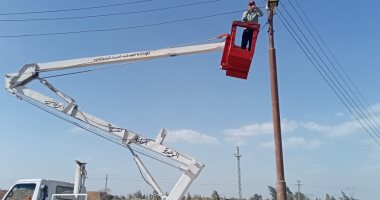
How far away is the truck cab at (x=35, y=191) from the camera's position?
10.3m

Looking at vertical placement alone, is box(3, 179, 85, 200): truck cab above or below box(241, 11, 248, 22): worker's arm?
below

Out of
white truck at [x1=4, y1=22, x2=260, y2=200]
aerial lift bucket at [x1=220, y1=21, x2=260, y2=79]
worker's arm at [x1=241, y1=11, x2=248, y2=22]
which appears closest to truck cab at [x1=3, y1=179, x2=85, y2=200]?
white truck at [x1=4, y1=22, x2=260, y2=200]

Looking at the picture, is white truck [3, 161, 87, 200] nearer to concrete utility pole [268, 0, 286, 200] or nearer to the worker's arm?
concrete utility pole [268, 0, 286, 200]

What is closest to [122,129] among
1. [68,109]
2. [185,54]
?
[68,109]

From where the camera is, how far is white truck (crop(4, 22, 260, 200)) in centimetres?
924

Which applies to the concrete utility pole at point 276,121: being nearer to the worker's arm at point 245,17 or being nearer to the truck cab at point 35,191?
the worker's arm at point 245,17

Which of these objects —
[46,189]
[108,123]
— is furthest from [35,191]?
[108,123]

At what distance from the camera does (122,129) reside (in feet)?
33.9

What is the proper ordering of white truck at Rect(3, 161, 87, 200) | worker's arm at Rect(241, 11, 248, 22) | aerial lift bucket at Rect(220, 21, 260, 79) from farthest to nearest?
white truck at Rect(3, 161, 87, 200), worker's arm at Rect(241, 11, 248, 22), aerial lift bucket at Rect(220, 21, 260, 79)

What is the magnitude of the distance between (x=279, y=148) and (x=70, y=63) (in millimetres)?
6662

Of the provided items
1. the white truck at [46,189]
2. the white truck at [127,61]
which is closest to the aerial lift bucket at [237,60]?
the white truck at [127,61]

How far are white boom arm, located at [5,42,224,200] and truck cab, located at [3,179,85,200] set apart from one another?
2.05 metres

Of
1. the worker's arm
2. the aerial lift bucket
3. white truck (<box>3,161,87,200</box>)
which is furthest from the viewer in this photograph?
white truck (<box>3,161,87,200</box>)

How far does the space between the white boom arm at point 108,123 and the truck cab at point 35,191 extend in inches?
80.9
